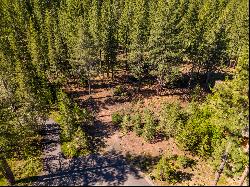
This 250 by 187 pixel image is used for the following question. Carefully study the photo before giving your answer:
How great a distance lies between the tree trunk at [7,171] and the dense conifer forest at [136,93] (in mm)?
89

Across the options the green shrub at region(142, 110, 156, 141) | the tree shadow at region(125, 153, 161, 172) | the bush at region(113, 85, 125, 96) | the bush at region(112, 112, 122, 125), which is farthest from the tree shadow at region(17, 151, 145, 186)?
the bush at region(113, 85, 125, 96)

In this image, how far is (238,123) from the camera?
22.3m

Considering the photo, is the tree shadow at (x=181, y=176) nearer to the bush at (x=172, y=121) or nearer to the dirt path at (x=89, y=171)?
the dirt path at (x=89, y=171)

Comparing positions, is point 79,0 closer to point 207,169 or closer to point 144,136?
point 144,136

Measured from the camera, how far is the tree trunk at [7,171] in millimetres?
27578

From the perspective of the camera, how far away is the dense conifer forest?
2755 cm

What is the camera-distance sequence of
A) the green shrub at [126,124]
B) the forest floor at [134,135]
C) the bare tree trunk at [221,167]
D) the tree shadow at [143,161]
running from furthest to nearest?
the green shrub at [126,124]
the tree shadow at [143,161]
the forest floor at [134,135]
the bare tree trunk at [221,167]

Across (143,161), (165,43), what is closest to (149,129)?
(143,161)

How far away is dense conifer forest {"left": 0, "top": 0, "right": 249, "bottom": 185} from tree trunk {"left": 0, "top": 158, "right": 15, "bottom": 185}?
9 centimetres

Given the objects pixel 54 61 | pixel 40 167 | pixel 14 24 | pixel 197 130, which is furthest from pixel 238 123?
pixel 14 24

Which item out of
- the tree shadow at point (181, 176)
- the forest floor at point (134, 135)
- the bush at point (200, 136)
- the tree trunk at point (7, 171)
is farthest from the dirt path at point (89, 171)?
the bush at point (200, 136)

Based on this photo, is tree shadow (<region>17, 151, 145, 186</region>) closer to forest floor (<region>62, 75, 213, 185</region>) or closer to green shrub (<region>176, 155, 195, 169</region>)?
forest floor (<region>62, 75, 213, 185</region>)

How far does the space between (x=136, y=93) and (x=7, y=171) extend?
78.0 feet

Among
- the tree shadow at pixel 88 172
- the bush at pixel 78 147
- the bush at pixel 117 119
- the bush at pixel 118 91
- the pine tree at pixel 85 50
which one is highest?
the pine tree at pixel 85 50
